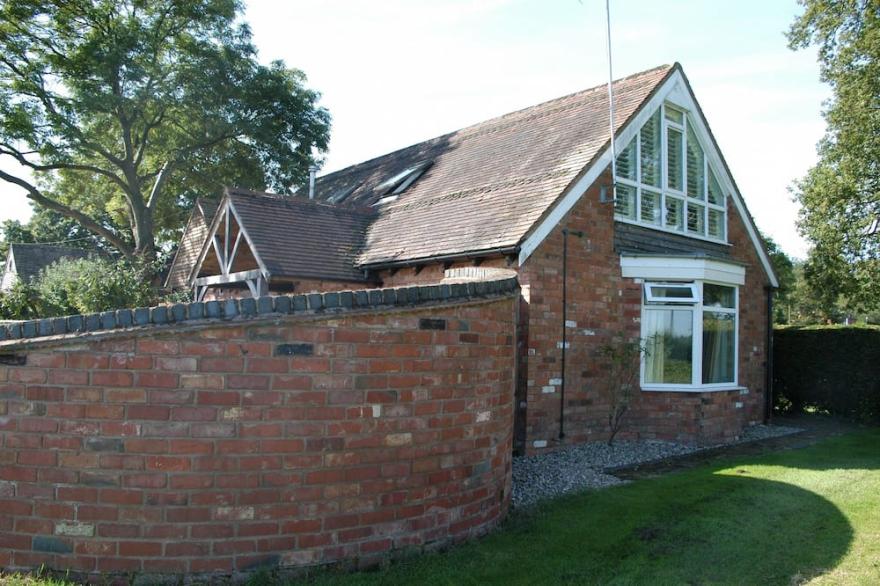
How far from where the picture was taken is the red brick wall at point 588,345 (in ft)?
32.5

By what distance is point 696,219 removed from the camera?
44.1ft

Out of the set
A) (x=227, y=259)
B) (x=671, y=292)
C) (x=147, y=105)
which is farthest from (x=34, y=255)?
(x=671, y=292)

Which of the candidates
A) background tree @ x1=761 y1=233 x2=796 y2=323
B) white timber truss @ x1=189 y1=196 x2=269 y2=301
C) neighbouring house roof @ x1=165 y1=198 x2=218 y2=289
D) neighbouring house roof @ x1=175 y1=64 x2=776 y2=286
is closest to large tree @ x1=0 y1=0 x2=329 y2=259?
neighbouring house roof @ x1=165 y1=198 x2=218 y2=289

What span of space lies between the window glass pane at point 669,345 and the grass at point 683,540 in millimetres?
3386

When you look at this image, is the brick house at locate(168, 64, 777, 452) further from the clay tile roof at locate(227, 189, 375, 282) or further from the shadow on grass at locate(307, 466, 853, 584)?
the shadow on grass at locate(307, 466, 853, 584)

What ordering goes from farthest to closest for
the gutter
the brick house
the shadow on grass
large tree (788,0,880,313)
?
large tree (788,0,880,313) < the brick house < the gutter < the shadow on grass

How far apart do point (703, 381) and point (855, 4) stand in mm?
13039

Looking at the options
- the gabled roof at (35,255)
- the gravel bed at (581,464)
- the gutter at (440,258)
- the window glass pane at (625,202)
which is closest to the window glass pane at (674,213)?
the window glass pane at (625,202)

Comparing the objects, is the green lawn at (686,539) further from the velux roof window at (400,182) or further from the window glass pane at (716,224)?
the velux roof window at (400,182)

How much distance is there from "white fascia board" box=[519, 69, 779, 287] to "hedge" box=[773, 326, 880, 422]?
1824 millimetres

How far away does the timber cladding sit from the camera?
13.3ft

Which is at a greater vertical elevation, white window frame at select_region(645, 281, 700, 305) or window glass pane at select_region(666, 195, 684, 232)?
window glass pane at select_region(666, 195, 684, 232)

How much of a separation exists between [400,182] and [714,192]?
7.16 metres

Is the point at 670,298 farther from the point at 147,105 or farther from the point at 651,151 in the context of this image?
the point at 147,105
